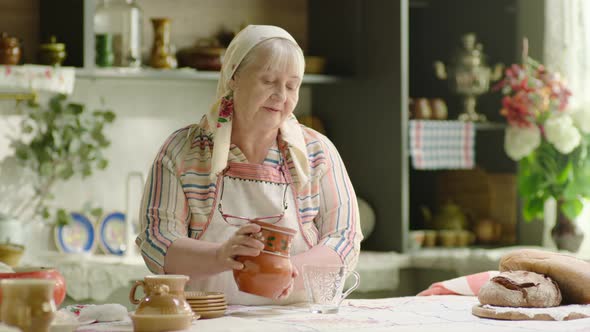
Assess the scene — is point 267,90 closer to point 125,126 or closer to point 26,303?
point 26,303

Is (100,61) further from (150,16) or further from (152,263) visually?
(152,263)

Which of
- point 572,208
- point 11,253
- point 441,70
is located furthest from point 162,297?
point 441,70

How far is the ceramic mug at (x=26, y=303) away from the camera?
1.50 meters

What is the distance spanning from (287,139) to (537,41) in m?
2.53

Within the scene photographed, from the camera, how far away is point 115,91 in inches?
168

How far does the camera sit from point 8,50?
12.5ft

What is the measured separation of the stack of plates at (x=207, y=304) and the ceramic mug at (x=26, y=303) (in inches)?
16.5

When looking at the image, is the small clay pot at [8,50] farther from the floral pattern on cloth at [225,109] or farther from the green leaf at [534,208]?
the green leaf at [534,208]

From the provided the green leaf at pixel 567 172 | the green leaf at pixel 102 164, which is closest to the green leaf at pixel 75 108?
the green leaf at pixel 102 164

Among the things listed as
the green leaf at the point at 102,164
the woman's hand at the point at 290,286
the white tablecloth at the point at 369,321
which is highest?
the green leaf at the point at 102,164

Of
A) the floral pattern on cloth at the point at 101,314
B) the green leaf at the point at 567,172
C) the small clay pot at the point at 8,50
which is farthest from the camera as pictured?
the green leaf at the point at 567,172

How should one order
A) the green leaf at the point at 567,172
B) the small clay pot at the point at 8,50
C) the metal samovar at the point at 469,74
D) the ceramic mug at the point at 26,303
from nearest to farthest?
the ceramic mug at the point at 26,303, the small clay pot at the point at 8,50, the green leaf at the point at 567,172, the metal samovar at the point at 469,74

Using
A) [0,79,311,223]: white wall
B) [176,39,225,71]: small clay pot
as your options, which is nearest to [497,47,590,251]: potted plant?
[176,39,225,71]: small clay pot

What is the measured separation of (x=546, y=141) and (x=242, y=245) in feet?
8.87
